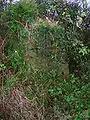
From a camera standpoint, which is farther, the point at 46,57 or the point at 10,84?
the point at 46,57

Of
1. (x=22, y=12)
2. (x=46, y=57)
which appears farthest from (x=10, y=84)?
(x=22, y=12)

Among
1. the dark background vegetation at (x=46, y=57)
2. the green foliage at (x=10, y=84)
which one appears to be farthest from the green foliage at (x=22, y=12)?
the green foliage at (x=10, y=84)

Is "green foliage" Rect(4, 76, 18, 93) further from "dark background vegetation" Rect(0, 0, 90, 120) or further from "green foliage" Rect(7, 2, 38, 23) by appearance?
"green foliage" Rect(7, 2, 38, 23)

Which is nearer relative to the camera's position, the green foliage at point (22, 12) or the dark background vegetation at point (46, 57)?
the dark background vegetation at point (46, 57)

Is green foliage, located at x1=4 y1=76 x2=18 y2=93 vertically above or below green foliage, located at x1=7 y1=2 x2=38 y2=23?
below

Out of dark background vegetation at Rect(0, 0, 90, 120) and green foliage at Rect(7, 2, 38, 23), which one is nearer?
dark background vegetation at Rect(0, 0, 90, 120)

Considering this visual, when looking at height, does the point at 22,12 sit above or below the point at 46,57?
above

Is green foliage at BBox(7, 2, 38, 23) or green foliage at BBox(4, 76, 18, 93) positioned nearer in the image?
green foliage at BBox(4, 76, 18, 93)

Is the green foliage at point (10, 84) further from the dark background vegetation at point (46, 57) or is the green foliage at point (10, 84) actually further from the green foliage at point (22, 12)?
the green foliage at point (22, 12)

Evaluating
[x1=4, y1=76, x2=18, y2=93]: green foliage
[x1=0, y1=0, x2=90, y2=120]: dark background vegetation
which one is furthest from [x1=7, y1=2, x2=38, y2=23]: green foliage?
[x1=4, y1=76, x2=18, y2=93]: green foliage

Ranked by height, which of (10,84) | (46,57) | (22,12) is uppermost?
(22,12)

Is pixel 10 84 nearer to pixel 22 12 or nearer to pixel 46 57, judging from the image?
pixel 46 57

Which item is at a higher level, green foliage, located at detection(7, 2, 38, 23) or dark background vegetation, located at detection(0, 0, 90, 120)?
green foliage, located at detection(7, 2, 38, 23)

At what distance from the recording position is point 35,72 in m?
4.69
